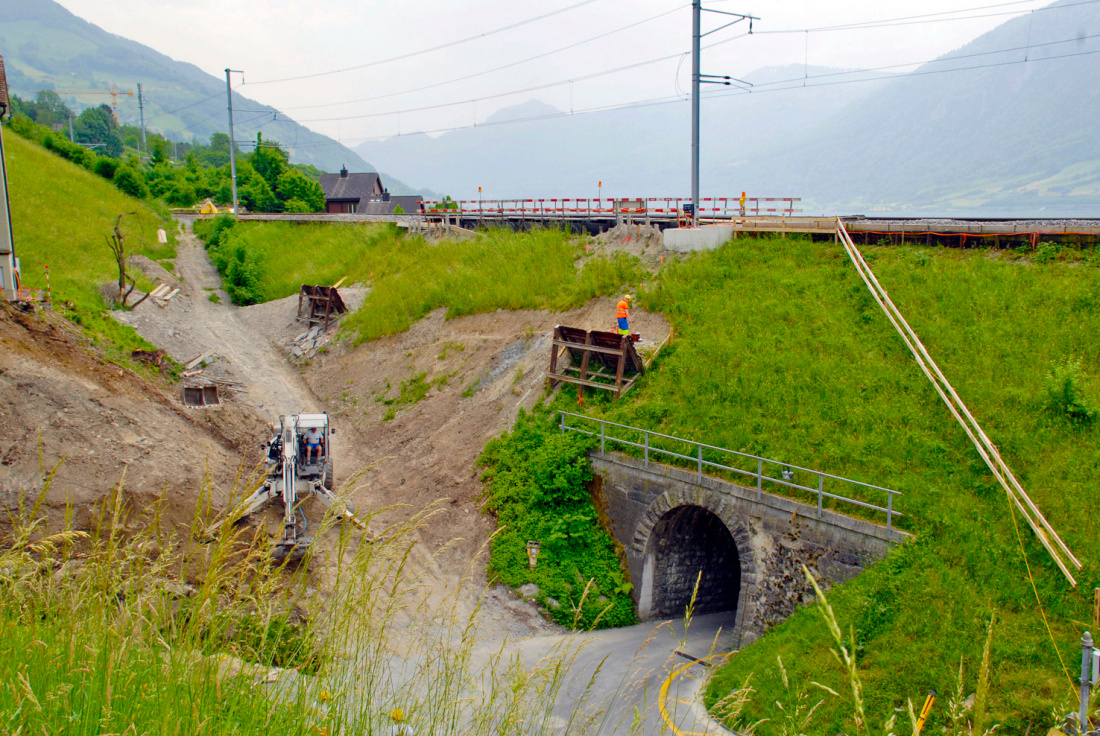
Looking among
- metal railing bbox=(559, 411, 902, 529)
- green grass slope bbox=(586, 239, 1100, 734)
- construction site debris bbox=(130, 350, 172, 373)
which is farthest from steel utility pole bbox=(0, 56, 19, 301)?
green grass slope bbox=(586, 239, 1100, 734)

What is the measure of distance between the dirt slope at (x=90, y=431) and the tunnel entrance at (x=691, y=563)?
11.3 m

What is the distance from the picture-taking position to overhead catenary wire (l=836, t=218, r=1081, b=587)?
13.2m

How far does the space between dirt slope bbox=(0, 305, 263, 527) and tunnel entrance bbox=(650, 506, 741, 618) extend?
443 inches

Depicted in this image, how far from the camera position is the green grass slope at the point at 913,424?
1251cm

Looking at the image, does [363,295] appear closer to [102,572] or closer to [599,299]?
[599,299]

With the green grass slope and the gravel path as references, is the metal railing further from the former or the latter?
the gravel path

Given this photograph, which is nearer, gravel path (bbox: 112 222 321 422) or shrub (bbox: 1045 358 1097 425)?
shrub (bbox: 1045 358 1097 425)

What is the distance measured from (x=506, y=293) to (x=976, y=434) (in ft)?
62.5

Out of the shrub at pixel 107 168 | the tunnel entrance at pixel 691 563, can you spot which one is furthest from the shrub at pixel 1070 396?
the shrub at pixel 107 168

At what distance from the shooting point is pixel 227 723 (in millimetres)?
3502

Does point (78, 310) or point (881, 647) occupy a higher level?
point (78, 310)

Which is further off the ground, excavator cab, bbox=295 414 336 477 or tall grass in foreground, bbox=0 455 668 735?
tall grass in foreground, bbox=0 455 668 735

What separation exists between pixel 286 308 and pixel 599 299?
20133mm

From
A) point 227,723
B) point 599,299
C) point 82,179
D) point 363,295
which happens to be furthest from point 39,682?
point 82,179
